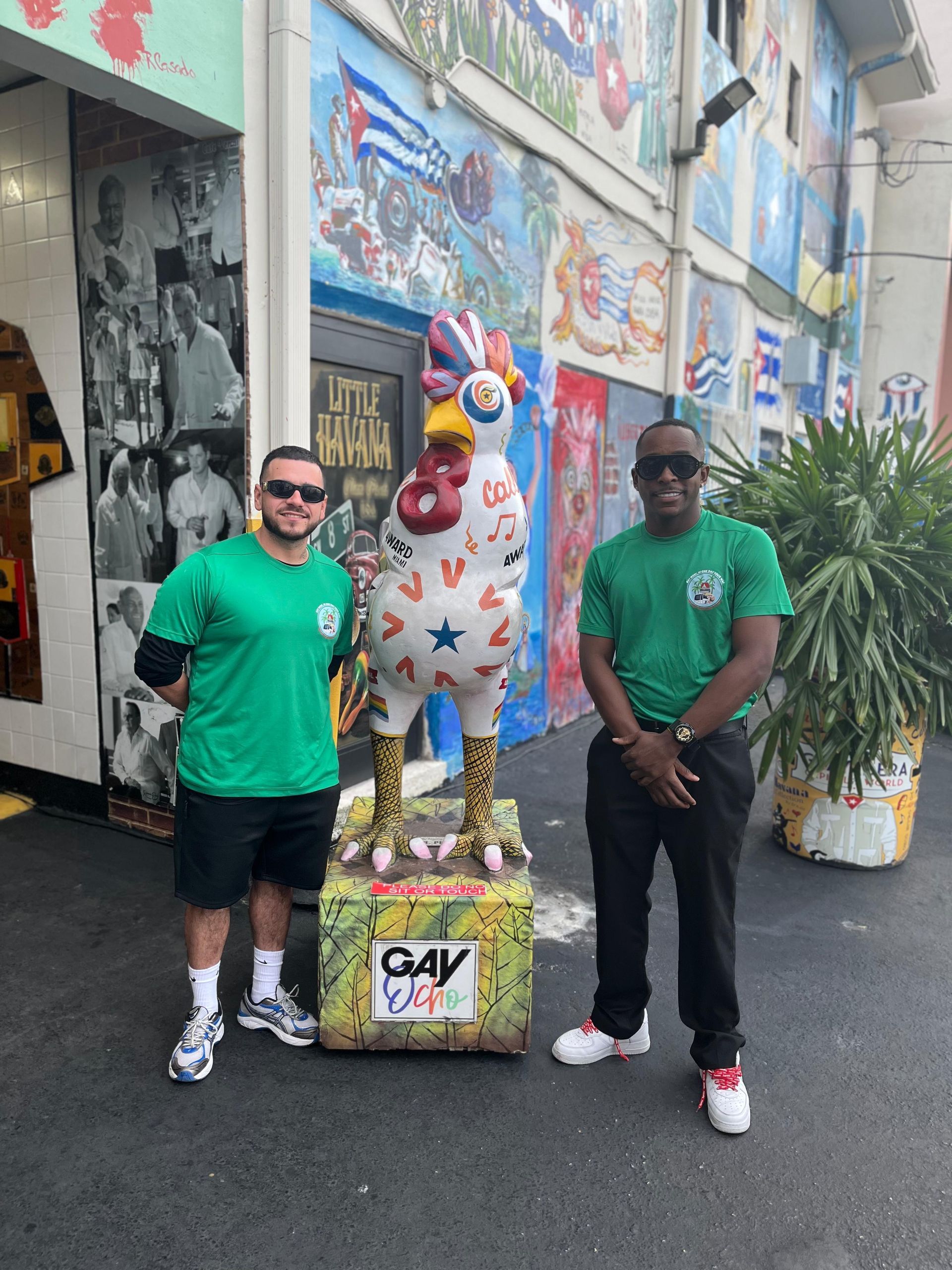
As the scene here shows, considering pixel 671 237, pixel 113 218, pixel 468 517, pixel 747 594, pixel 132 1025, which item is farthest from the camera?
pixel 671 237

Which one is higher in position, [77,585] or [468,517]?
[468,517]

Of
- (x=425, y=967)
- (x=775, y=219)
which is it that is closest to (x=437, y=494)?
(x=425, y=967)

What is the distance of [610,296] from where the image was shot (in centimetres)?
667

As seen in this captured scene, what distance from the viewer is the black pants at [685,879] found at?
2.43 metres

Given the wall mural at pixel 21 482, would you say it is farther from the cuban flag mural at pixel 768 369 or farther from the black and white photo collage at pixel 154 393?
the cuban flag mural at pixel 768 369

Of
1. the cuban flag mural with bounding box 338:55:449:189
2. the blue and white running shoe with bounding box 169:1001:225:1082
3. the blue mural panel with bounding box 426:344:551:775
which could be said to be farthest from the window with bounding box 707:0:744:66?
the blue and white running shoe with bounding box 169:1001:225:1082

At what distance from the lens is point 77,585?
4.36 metres

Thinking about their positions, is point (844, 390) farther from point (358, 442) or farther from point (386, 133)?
point (358, 442)

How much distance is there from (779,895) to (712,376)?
19.9 ft

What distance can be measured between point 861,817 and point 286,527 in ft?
10.5

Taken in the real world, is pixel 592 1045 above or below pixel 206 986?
below

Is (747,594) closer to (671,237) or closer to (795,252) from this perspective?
(671,237)

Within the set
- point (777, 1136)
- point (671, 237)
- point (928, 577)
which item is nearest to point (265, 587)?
point (777, 1136)

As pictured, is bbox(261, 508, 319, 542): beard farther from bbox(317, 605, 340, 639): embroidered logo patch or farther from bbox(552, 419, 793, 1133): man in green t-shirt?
bbox(552, 419, 793, 1133): man in green t-shirt
